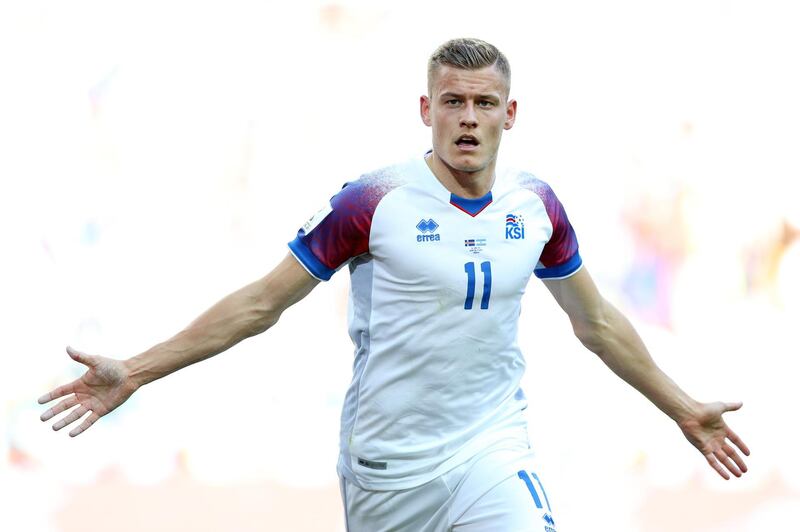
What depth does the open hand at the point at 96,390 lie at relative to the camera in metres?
→ 4.57

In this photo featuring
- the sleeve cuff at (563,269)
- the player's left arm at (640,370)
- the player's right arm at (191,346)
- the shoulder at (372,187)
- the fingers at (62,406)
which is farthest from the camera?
the player's left arm at (640,370)

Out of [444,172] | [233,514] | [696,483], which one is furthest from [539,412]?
[444,172]

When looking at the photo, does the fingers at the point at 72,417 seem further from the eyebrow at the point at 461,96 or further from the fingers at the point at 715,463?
the fingers at the point at 715,463

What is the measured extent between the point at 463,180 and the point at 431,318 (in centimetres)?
54

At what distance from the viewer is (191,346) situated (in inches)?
184

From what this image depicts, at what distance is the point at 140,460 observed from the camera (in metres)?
8.06

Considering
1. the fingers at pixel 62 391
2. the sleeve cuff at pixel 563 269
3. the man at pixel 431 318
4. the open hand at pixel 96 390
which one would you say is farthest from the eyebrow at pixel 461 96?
the fingers at pixel 62 391

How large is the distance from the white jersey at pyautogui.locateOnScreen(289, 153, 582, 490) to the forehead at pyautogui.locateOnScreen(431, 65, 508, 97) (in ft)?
1.06

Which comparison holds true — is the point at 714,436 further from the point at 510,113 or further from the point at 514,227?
the point at 510,113

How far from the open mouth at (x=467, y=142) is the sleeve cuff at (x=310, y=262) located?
67 cm

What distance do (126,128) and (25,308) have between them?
1298 mm

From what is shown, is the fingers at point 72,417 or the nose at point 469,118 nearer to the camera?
the fingers at point 72,417

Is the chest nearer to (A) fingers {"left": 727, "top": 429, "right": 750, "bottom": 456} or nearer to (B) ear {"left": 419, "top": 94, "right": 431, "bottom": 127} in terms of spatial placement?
(B) ear {"left": 419, "top": 94, "right": 431, "bottom": 127}

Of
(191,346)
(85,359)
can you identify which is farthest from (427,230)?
(85,359)
